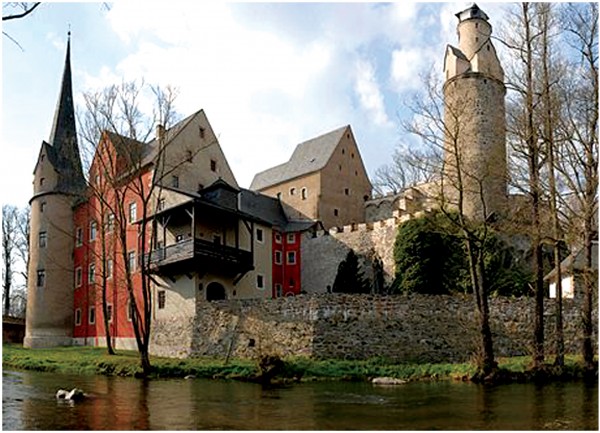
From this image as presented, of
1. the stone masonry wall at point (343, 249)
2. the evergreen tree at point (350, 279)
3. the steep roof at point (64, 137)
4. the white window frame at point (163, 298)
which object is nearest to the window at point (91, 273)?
the steep roof at point (64, 137)

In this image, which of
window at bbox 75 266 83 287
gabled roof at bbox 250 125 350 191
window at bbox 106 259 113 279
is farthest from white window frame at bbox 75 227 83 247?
gabled roof at bbox 250 125 350 191

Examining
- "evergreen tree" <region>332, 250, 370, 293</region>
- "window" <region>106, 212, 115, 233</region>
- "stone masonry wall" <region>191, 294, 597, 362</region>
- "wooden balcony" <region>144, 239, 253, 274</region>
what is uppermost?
"window" <region>106, 212, 115, 233</region>

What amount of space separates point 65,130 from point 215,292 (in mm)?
17319

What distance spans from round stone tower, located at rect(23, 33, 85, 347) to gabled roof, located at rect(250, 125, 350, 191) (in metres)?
15.4

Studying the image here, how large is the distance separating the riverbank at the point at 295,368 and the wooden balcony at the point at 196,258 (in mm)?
4889

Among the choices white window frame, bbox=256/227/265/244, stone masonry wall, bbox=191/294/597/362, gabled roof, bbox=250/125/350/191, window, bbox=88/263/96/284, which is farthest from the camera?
gabled roof, bbox=250/125/350/191

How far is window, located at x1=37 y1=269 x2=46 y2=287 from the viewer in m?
40.4

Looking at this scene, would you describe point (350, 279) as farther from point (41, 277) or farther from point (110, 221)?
point (41, 277)

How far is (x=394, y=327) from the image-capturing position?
25641mm

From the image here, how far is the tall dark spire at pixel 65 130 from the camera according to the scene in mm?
40812

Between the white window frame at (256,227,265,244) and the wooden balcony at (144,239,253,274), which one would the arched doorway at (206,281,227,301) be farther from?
the white window frame at (256,227,265,244)

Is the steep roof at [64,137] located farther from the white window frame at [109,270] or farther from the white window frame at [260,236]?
the white window frame at [260,236]

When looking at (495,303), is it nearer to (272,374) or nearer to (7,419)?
(272,374)

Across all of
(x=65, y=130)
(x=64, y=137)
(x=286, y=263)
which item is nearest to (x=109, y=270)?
(x=64, y=137)
